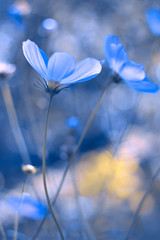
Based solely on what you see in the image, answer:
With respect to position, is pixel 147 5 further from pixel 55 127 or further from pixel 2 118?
pixel 2 118

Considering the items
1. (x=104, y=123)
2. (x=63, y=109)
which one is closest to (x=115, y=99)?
(x=104, y=123)

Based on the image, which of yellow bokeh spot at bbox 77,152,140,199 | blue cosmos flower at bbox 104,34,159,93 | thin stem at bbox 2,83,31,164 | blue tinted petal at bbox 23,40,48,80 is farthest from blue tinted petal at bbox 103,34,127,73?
yellow bokeh spot at bbox 77,152,140,199

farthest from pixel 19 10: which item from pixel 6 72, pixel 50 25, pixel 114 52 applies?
pixel 114 52

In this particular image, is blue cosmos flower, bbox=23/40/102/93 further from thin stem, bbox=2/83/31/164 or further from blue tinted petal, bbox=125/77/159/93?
thin stem, bbox=2/83/31/164

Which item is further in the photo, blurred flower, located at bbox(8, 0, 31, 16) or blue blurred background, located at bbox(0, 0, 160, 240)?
Answer: blue blurred background, located at bbox(0, 0, 160, 240)

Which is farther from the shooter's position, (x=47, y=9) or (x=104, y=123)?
(x=47, y=9)

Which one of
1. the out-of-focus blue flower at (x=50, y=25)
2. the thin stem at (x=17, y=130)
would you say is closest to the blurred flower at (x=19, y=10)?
the out-of-focus blue flower at (x=50, y=25)

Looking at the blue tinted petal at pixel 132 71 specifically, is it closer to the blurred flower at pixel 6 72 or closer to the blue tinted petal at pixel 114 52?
the blue tinted petal at pixel 114 52
